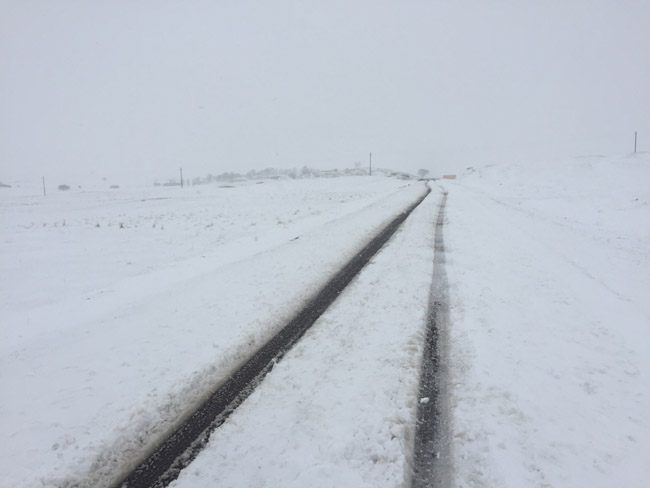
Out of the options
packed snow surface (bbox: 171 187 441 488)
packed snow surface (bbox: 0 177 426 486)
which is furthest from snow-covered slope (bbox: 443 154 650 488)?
packed snow surface (bbox: 0 177 426 486)

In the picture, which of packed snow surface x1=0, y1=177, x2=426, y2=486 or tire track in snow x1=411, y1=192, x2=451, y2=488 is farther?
packed snow surface x1=0, y1=177, x2=426, y2=486

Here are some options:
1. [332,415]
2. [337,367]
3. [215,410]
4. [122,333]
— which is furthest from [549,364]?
[122,333]

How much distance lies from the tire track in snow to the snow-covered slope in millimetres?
112

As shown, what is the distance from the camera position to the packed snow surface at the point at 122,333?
2938 mm

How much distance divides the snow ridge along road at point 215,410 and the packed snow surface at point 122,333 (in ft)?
0.52

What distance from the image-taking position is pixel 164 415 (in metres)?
3.22

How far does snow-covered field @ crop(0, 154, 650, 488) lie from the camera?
2639mm

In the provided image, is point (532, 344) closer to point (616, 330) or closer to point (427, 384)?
point (616, 330)

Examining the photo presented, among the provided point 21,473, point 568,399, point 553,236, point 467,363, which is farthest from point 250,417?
point 553,236

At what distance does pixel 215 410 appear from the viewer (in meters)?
3.22

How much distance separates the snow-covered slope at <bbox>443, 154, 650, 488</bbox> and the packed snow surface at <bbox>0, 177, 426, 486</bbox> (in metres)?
2.70

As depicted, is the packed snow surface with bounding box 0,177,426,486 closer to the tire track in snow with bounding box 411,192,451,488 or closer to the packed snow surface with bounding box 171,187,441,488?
the packed snow surface with bounding box 171,187,441,488

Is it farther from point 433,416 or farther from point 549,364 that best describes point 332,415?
point 549,364

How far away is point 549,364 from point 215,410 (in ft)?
12.3
